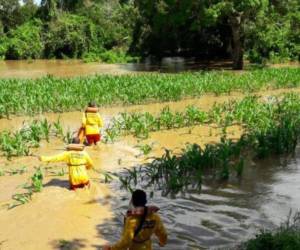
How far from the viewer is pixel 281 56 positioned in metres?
42.4

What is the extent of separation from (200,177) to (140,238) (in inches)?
179

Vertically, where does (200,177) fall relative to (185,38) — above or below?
below

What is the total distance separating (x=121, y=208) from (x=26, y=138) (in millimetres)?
6112

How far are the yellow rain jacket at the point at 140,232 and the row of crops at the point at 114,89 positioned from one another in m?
13.5

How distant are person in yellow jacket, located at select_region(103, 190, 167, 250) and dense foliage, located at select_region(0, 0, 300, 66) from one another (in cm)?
2884

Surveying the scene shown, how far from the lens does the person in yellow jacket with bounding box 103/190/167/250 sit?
5.74 metres

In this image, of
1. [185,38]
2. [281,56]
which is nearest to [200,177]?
[281,56]

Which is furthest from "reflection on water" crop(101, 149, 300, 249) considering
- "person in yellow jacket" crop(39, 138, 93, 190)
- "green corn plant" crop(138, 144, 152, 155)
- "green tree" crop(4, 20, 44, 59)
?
"green tree" crop(4, 20, 44, 59)

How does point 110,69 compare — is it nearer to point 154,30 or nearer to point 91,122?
point 154,30

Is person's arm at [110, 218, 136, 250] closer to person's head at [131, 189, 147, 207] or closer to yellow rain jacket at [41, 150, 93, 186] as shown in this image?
person's head at [131, 189, 147, 207]

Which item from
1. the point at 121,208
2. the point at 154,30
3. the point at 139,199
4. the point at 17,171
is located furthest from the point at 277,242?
the point at 154,30

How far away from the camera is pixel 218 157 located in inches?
455

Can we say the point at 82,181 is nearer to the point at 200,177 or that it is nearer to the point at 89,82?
the point at 200,177

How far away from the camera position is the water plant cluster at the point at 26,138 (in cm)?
1324
